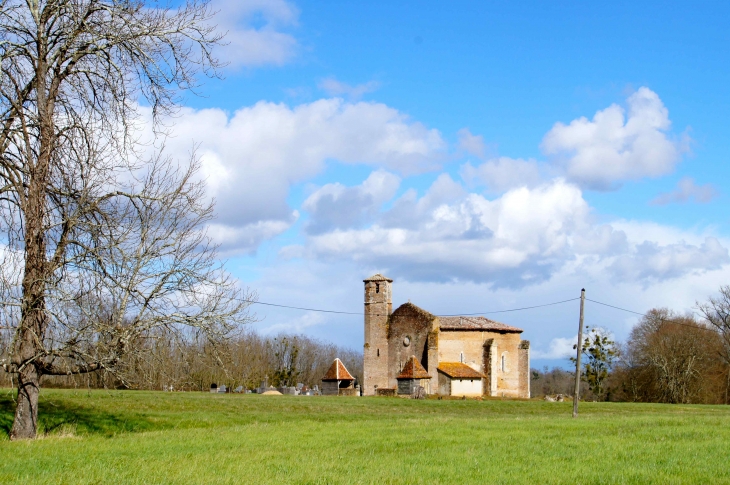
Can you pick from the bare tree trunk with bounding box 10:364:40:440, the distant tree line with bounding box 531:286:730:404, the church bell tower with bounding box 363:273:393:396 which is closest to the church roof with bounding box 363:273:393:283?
the church bell tower with bounding box 363:273:393:396

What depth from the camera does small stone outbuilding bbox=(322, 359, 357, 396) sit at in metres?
67.6

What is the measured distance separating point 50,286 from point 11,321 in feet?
3.78

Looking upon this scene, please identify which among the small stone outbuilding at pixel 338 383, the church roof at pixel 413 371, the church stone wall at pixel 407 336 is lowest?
the small stone outbuilding at pixel 338 383

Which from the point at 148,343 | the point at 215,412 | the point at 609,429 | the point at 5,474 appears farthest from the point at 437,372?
the point at 5,474

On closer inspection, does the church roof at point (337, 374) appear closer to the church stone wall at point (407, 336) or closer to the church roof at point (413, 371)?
the church stone wall at point (407, 336)

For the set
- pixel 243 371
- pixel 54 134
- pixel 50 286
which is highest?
pixel 54 134

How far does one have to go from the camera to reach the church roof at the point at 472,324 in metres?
66.8

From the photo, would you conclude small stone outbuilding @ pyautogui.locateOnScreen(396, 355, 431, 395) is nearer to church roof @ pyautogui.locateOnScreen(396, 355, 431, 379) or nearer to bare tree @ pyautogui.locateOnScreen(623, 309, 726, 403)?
church roof @ pyautogui.locateOnScreen(396, 355, 431, 379)

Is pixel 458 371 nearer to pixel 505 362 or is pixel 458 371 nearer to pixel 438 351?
pixel 438 351

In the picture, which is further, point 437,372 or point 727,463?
point 437,372

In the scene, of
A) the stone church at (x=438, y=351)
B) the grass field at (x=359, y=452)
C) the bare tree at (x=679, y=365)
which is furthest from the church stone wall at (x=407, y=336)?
the grass field at (x=359, y=452)

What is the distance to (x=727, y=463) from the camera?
45.9 ft

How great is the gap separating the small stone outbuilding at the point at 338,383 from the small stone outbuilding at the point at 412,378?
6084mm

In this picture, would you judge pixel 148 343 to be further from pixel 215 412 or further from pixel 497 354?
pixel 497 354
